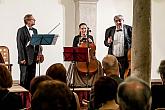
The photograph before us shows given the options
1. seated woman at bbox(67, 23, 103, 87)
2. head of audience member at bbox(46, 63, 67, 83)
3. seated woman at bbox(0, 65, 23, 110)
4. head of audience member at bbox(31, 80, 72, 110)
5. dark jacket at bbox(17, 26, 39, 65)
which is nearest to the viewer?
head of audience member at bbox(31, 80, 72, 110)

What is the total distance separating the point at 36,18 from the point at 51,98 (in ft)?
24.6

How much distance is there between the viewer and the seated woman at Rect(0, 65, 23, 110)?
3.12 metres

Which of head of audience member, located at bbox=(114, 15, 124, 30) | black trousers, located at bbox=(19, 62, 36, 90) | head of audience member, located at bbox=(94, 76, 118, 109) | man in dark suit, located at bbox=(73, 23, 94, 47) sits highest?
head of audience member, located at bbox=(114, 15, 124, 30)

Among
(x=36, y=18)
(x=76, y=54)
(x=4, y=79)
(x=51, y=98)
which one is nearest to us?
(x=51, y=98)

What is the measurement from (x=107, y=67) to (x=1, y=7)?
193 inches

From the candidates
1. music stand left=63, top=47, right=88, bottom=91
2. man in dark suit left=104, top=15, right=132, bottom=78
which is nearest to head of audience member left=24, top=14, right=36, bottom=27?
music stand left=63, top=47, right=88, bottom=91

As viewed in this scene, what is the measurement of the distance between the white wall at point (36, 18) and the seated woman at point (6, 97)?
5.84 meters

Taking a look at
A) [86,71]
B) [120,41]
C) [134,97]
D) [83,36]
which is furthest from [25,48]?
[134,97]

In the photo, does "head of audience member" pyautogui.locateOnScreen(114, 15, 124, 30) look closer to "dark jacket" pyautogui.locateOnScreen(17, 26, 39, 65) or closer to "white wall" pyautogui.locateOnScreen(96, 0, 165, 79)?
"dark jacket" pyautogui.locateOnScreen(17, 26, 39, 65)

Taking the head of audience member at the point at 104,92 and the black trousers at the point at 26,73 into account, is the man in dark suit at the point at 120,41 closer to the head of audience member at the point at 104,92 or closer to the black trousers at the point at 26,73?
the black trousers at the point at 26,73

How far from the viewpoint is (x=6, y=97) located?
10.3 feet

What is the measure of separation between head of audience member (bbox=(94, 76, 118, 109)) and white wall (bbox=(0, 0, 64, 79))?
6.38 meters

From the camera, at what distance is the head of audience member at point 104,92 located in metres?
2.84

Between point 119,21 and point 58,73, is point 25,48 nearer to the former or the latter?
point 119,21
